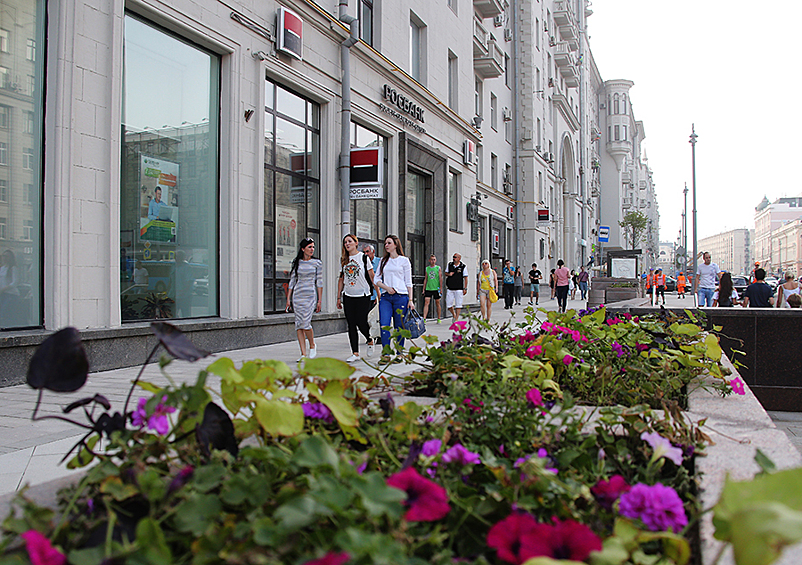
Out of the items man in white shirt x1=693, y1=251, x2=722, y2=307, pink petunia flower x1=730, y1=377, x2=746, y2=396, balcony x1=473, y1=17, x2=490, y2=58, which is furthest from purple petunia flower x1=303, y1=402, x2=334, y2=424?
balcony x1=473, y1=17, x2=490, y2=58

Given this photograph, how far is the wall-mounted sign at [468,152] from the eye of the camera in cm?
1997

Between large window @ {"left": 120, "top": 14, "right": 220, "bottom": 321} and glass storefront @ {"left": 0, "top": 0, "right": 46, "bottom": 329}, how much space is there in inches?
43.7

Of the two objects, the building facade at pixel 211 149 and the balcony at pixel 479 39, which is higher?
the balcony at pixel 479 39

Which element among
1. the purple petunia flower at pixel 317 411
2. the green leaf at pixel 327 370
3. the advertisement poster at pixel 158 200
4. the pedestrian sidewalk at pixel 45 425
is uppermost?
the advertisement poster at pixel 158 200

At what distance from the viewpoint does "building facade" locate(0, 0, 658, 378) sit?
716 cm

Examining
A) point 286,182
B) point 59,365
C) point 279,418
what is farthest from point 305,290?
point 59,365

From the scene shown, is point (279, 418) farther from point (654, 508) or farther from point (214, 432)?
point (654, 508)

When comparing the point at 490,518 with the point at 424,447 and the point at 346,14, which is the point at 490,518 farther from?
the point at 346,14

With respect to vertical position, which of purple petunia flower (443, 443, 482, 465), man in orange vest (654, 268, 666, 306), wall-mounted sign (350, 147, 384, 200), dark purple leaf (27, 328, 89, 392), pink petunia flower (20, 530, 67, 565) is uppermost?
wall-mounted sign (350, 147, 384, 200)

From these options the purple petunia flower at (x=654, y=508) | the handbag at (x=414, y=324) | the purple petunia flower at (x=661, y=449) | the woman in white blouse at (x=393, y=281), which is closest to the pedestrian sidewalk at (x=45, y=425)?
the purple petunia flower at (x=661, y=449)

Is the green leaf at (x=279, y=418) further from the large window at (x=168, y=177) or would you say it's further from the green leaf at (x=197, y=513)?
the large window at (x=168, y=177)

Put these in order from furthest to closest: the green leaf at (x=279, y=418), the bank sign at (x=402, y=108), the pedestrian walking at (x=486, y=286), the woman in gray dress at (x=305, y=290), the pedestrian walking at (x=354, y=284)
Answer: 1. the pedestrian walking at (x=486, y=286)
2. the bank sign at (x=402, y=108)
3. the pedestrian walking at (x=354, y=284)
4. the woman in gray dress at (x=305, y=290)
5. the green leaf at (x=279, y=418)

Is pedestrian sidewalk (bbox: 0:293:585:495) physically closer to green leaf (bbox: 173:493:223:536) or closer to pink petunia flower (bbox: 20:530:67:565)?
green leaf (bbox: 173:493:223:536)

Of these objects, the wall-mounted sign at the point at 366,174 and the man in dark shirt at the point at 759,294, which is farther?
the wall-mounted sign at the point at 366,174
